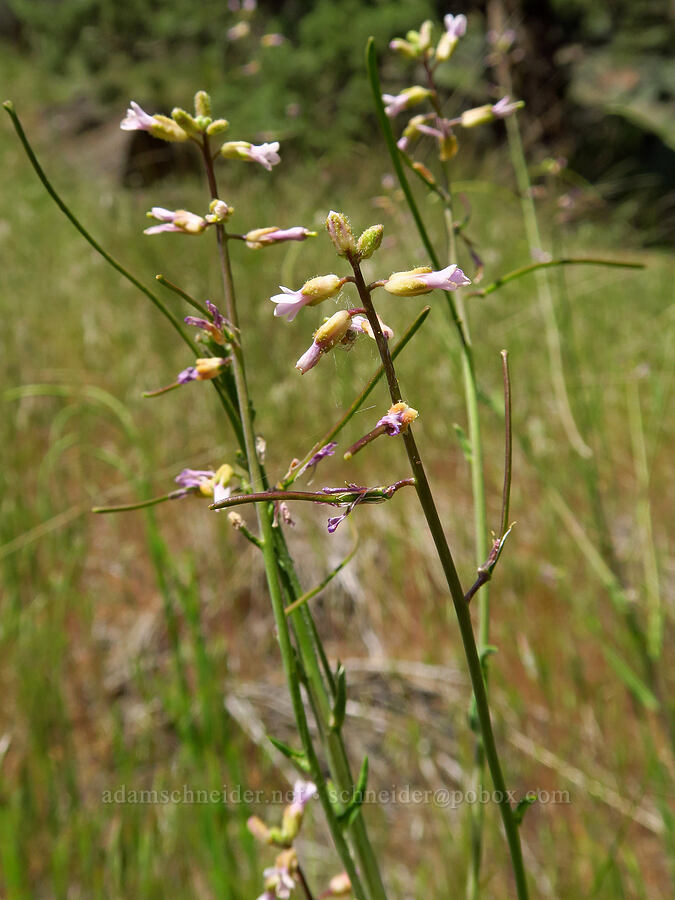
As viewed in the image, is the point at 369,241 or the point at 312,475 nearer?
the point at 369,241

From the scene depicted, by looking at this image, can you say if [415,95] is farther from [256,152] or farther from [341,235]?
[341,235]

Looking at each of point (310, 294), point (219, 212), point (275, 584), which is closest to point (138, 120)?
point (219, 212)

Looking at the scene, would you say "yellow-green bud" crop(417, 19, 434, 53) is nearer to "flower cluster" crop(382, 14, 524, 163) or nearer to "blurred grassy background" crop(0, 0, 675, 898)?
"flower cluster" crop(382, 14, 524, 163)

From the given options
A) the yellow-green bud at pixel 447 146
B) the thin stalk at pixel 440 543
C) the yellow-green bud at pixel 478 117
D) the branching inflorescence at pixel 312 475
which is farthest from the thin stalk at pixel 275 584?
the yellow-green bud at pixel 478 117

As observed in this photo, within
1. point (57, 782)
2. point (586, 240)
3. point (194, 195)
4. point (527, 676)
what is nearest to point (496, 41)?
point (527, 676)

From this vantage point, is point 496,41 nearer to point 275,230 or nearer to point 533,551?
point 275,230

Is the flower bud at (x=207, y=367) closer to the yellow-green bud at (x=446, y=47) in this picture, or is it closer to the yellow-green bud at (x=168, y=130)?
the yellow-green bud at (x=168, y=130)

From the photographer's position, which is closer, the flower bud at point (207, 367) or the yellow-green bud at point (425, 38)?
the flower bud at point (207, 367)

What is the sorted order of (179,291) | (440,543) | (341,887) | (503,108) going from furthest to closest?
(503,108), (341,887), (179,291), (440,543)
